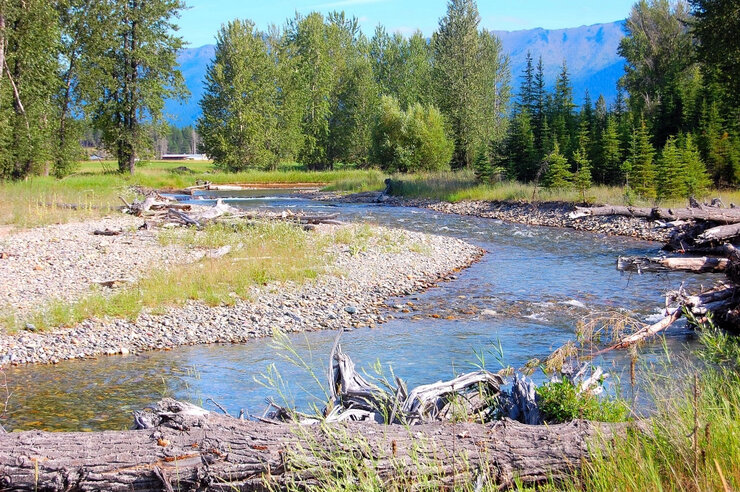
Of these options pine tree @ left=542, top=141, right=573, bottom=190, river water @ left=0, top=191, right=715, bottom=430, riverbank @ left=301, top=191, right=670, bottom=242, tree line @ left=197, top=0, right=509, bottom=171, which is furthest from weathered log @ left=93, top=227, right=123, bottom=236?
tree line @ left=197, top=0, right=509, bottom=171

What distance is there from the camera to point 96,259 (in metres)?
15.7

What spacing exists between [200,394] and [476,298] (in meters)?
7.60

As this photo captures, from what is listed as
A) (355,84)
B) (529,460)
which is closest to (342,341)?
(529,460)

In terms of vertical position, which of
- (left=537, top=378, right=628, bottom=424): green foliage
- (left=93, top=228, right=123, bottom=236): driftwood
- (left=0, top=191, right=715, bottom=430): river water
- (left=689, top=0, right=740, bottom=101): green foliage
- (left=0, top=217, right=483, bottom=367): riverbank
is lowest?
(left=0, top=191, right=715, bottom=430): river water

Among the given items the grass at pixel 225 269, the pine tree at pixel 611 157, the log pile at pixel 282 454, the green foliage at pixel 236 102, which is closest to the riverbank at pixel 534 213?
the pine tree at pixel 611 157

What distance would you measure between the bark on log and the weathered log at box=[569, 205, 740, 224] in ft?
47.5

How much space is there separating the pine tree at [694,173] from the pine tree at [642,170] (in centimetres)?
134

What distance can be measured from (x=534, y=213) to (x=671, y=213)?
10339 millimetres

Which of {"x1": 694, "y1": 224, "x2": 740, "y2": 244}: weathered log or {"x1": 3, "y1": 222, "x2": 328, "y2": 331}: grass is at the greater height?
{"x1": 694, "y1": 224, "x2": 740, "y2": 244}: weathered log

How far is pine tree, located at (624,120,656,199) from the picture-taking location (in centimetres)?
2961

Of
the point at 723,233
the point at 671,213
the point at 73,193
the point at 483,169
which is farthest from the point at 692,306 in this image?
the point at 483,169

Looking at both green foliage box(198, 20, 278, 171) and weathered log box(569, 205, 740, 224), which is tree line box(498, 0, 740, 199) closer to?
weathered log box(569, 205, 740, 224)

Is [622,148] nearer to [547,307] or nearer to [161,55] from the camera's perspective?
[547,307]

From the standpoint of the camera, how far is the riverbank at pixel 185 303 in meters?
10.6
